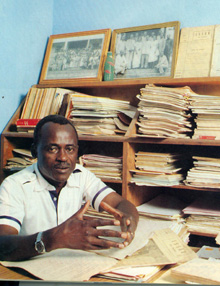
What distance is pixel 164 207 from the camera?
65.6 inches

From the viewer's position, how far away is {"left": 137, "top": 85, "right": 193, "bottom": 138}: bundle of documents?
4.95 feet

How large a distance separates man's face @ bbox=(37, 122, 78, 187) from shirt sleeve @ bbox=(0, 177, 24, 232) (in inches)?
4.9

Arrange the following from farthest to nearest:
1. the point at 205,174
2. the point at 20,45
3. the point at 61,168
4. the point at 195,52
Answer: the point at 195,52 → the point at 20,45 → the point at 205,174 → the point at 61,168

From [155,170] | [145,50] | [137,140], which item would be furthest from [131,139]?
[145,50]

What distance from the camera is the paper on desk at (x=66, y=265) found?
80cm

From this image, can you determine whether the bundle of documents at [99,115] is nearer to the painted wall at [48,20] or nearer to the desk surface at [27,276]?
the painted wall at [48,20]

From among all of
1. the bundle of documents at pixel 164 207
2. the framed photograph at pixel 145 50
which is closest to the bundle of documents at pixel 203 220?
the bundle of documents at pixel 164 207

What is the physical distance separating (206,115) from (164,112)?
19 centimetres

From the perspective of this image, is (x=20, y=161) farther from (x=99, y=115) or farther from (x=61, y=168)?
(x=61, y=168)

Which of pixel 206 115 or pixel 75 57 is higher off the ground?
pixel 75 57

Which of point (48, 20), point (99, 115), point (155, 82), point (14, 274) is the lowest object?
point (14, 274)

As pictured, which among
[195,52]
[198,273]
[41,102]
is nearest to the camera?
[198,273]

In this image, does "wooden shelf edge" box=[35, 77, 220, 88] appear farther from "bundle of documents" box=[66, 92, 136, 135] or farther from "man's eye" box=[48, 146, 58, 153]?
"man's eye" box=[48, 146, 58, 153]

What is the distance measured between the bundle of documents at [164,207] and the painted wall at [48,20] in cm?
88
